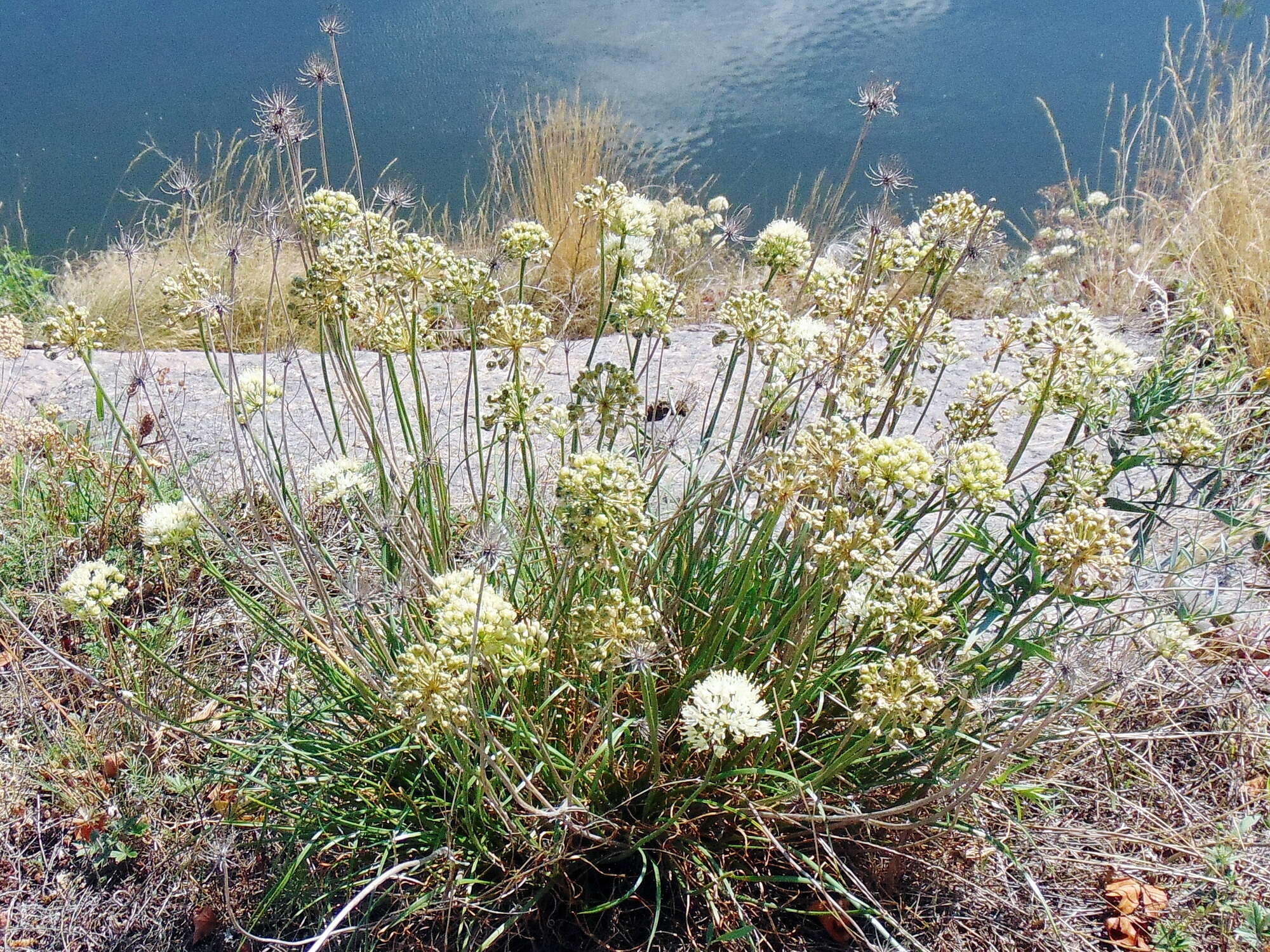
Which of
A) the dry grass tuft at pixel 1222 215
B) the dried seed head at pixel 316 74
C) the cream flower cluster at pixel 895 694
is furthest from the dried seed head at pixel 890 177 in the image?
the dry grass tuft at pixel 1222 215

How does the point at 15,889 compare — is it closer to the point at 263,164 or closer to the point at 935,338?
the point at 935,338

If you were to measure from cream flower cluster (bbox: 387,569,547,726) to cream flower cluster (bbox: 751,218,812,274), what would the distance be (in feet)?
3.13

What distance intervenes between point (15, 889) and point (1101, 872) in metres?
2.46

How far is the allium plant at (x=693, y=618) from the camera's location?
1.53 metres

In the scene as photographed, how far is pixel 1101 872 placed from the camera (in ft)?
6.55

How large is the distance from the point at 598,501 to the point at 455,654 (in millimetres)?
301

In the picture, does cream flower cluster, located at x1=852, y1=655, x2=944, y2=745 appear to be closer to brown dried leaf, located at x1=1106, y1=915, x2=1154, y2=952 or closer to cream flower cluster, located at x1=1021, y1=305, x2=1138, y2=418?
cream flower cluster, located at x1=1021, y1=305, x2=1138, y2=418

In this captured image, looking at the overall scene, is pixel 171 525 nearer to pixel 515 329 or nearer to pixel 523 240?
pixel 515 329

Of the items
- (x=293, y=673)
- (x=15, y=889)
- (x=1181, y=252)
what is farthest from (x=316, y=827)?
(x=1181, y=252)

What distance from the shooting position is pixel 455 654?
4.28 feet

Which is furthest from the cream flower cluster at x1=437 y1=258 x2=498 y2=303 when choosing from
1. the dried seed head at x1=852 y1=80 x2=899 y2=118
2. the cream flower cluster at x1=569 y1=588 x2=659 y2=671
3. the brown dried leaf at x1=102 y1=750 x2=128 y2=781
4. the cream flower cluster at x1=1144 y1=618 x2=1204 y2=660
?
the brown dried leaf at x1=102 y1=750 x2=128 y2=781

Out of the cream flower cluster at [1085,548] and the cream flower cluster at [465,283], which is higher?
the cream flower cluster at [465,283]

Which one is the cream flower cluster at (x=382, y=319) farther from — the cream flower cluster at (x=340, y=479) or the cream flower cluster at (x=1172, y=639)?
the cream flower cluster at (x=1172, y=639)

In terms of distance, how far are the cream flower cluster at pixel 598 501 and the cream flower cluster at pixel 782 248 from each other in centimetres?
77
